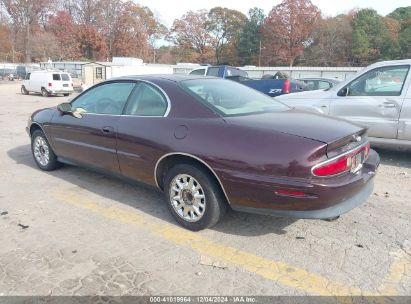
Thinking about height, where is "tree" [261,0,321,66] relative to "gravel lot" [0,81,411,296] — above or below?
above

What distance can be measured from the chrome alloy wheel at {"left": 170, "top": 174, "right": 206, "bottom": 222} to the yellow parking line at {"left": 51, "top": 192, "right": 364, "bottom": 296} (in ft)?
0.58

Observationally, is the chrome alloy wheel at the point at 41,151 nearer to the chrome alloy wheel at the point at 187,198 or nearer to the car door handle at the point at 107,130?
the car door handle at the point at 107,130

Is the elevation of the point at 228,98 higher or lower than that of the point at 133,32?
lower

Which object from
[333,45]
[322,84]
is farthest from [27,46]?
[322,84]

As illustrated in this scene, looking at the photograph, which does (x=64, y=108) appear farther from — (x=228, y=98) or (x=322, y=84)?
(x=322, y=84)

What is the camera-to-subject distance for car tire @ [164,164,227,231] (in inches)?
139

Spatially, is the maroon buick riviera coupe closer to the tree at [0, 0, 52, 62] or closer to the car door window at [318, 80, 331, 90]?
the car door window at [318, 80, 331, 90]

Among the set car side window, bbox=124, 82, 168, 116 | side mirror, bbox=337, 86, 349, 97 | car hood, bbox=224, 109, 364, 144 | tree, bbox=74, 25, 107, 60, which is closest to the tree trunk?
tree, bbox=74, 25, 107, 60

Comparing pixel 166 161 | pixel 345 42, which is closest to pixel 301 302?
pixel 166 161

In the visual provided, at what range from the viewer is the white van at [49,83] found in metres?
24.8

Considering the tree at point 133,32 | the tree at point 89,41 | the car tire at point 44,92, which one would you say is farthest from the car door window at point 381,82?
the tree at point 133,32

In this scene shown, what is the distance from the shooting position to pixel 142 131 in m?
4.05

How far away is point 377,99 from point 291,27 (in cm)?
6187

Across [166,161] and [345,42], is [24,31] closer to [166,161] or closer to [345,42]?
[345,42]
